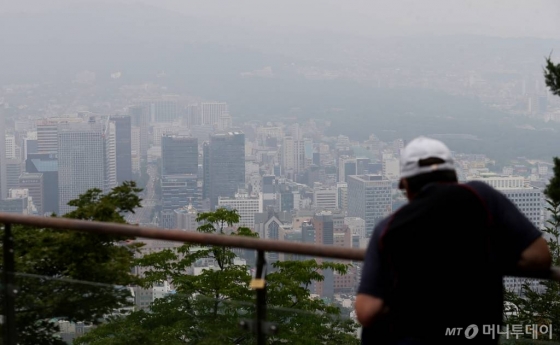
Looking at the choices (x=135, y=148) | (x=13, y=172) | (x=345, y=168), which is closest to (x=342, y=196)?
(x=345, y=168)

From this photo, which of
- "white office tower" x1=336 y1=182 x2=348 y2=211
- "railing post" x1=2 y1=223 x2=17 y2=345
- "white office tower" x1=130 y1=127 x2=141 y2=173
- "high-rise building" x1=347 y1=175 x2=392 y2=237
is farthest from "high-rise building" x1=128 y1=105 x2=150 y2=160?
"railing post" x1=2 y1=223 x2=17 y2=345

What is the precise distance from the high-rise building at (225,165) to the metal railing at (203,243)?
3681 inches

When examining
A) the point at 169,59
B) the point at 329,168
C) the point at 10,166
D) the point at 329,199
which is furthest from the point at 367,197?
the point at 169,59

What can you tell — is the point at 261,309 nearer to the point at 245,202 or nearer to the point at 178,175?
the point at 245,202

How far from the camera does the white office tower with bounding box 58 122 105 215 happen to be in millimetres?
103062

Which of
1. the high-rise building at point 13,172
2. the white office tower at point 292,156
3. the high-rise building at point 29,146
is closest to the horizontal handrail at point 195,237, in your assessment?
the high-rise building at point 13,172

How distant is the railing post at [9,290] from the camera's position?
3273 mm

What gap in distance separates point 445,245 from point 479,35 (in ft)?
566

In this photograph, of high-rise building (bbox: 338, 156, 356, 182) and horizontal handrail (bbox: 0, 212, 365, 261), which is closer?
horizontal handrail (bbox: 0, 212, 365, 261)

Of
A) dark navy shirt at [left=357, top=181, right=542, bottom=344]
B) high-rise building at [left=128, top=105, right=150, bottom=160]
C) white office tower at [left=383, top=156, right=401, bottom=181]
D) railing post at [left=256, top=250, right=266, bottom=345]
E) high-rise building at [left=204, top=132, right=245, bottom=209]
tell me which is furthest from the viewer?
high-rise building at [left=128, top=105, right=150, bottom=160]

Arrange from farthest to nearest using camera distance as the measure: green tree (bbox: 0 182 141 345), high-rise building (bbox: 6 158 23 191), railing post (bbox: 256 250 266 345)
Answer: high-rise building (bbox: 6 158 23 191) < green tree (bbox: 0 182 141 345) < railing post (bbox: 256 250 266 345)

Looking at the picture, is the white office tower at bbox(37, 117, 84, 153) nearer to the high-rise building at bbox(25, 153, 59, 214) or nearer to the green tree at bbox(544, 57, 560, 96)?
the high-rise building at bbox(25, 153, 59, 214)

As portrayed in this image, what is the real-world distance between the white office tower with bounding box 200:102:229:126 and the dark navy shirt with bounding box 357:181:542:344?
142017 millimetres

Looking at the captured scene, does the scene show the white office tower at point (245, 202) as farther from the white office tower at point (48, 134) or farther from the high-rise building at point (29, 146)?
the high-rise building at point (29, 146)
